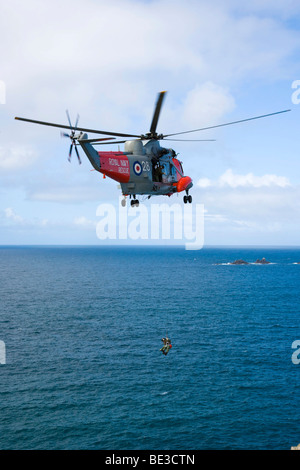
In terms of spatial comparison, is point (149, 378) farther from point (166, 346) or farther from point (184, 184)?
point (184, 184)

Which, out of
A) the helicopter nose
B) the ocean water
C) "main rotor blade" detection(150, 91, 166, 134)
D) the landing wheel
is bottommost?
the ocean water

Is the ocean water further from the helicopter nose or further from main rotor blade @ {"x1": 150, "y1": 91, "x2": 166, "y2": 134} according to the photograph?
main rotor blade @ {"x1": 150, "y1": 91, "x2": 166, "y2": 134}

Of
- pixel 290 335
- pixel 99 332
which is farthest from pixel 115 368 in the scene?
pixel 290 335

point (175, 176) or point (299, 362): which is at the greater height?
point (175, 176)

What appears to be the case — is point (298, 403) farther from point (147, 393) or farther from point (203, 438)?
point (147, 393)

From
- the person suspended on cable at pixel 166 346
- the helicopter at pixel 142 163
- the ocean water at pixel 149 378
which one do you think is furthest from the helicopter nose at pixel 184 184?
the ocean water at pixel 149 378

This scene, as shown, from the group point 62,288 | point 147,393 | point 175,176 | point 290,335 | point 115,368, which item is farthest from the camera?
point 62,288

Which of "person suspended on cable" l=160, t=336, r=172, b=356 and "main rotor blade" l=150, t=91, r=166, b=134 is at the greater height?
"main rotor blade" l=150, t=91, r=166, b=134

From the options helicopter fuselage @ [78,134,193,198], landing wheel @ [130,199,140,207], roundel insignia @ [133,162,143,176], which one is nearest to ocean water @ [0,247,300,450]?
landing wheel @ [130,199,140,207]
